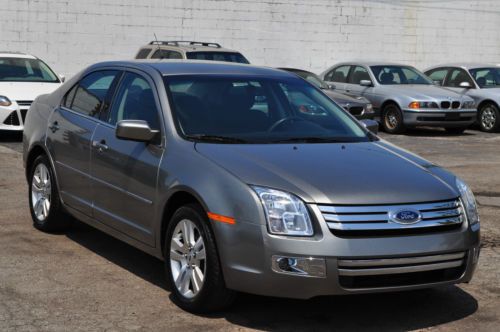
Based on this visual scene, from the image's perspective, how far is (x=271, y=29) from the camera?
77.4ft

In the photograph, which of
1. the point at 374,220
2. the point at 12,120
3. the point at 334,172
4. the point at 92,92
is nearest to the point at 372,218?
the point at 374,220

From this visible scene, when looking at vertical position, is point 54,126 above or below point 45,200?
above

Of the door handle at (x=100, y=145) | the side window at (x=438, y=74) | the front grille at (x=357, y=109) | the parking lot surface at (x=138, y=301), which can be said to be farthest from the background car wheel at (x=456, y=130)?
the door handle at (x=100, y=145)

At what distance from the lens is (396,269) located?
5266 mm

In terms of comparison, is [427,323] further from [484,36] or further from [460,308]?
[484,36]

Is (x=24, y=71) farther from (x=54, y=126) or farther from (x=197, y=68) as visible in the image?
(x=197, y=68)

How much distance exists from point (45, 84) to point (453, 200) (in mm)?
11008

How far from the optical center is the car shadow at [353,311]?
18.2 feet

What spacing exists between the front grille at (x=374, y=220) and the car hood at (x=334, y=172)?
0.04 meters

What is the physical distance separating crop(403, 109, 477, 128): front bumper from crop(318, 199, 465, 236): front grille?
12892mm

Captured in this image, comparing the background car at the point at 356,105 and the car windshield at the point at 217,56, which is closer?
the car windshield at the point at 217,56

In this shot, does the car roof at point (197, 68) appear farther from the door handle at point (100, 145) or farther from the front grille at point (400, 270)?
the front grille at point (400, 270)

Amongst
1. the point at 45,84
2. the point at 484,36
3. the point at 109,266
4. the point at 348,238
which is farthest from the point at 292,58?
the point at 348,238

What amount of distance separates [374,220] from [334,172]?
1.50ft
